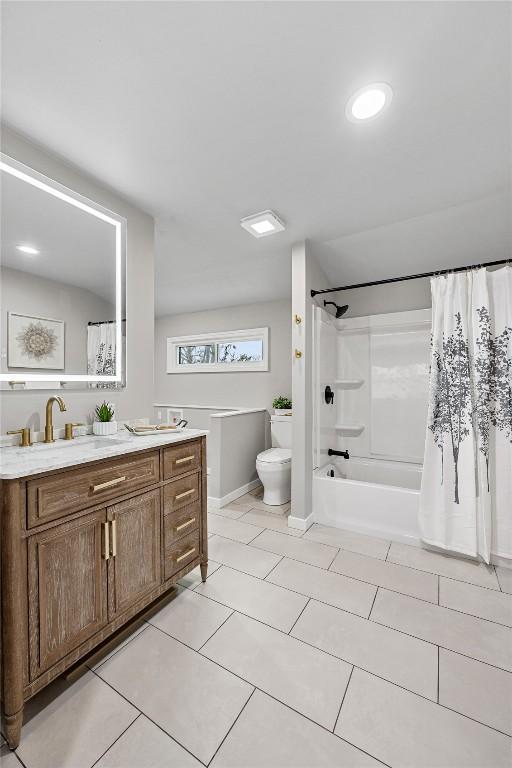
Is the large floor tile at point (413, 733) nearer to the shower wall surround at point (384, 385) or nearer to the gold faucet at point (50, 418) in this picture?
the gold faucet at point (50, 418)

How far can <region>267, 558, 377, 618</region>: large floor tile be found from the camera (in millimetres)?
1743

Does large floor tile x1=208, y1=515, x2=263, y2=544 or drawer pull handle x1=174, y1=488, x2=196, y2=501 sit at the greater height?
drawer pull handle x1=174, y1=488, x2=196, y2=501

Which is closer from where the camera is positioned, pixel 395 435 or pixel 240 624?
pixel 240 624

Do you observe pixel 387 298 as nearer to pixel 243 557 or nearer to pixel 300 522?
pixel 300 522

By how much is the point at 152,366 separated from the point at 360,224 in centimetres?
187

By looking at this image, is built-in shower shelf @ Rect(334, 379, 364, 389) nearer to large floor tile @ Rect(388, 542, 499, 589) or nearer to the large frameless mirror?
large floor tile @ Rect(388, 542, 499, 589)

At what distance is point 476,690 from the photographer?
1.25 meters

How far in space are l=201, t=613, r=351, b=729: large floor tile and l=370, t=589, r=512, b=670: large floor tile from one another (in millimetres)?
439

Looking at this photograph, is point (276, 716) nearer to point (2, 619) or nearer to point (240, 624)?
point (240, 624)

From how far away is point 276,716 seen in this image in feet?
3.78

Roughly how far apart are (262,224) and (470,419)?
2.01 metres

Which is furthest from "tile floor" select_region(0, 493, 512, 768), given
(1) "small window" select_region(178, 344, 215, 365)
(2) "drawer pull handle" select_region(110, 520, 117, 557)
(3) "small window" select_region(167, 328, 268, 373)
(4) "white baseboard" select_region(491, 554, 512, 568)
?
(1) "small window" select_region(178, 344, 215, 365)

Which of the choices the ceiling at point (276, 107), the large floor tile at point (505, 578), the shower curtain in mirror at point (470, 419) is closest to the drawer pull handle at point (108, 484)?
the ceiling at point (276, 107)

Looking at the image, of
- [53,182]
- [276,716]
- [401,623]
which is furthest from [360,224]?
[276,716]
